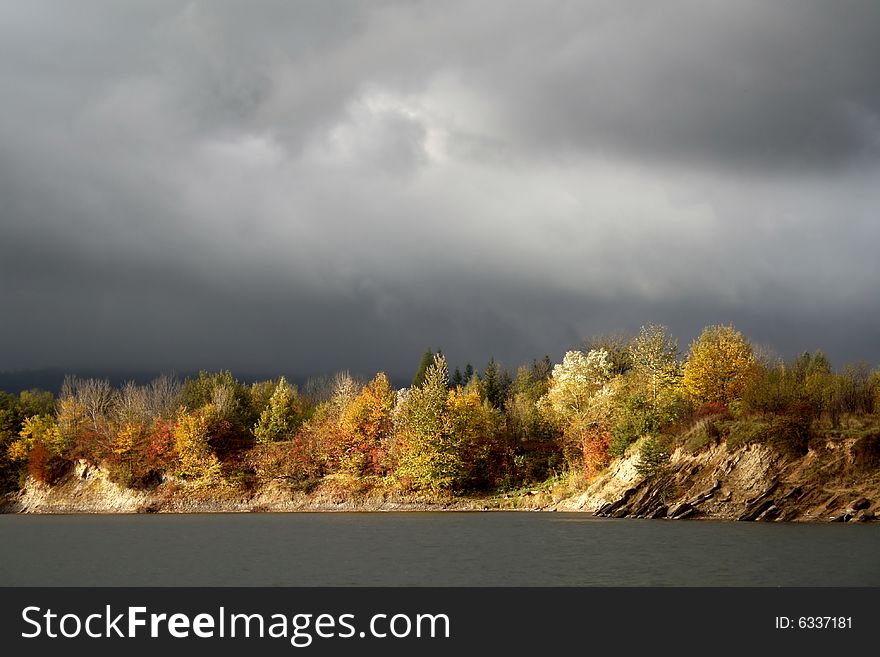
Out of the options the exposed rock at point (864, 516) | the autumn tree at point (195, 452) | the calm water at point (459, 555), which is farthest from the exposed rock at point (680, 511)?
the autumn tree at point (195, 452)

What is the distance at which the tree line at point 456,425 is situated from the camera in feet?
280

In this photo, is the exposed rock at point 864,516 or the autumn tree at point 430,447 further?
the autumn tree at point 430,447

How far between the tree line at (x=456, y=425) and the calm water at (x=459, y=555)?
16354 mm

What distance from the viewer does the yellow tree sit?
10225 centimetres

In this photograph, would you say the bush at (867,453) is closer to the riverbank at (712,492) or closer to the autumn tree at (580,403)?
the riverbank at (712,492)

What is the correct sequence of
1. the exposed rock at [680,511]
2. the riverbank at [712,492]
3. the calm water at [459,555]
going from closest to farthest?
the calm water at [459,555]
the riverbank at [712,492]
the exposed rock at [680,511]

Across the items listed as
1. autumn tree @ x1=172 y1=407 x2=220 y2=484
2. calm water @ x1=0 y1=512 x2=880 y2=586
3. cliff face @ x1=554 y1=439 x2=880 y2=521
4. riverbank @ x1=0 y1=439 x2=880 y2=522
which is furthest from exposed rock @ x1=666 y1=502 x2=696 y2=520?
autumn tree @ x1=172 y1=407 x2=220 y2=484

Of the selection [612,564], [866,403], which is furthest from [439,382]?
[612,564]

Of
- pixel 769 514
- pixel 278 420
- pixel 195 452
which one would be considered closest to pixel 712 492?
pixel 769 514

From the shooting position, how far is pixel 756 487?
79250 mm

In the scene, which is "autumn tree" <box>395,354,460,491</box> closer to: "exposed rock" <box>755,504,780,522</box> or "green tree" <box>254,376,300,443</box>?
"green tree" <box>254,376,300,443</box>

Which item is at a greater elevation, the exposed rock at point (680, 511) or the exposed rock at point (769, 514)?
the exposed rock at point (680, 511)

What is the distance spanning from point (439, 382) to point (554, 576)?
237 feet
